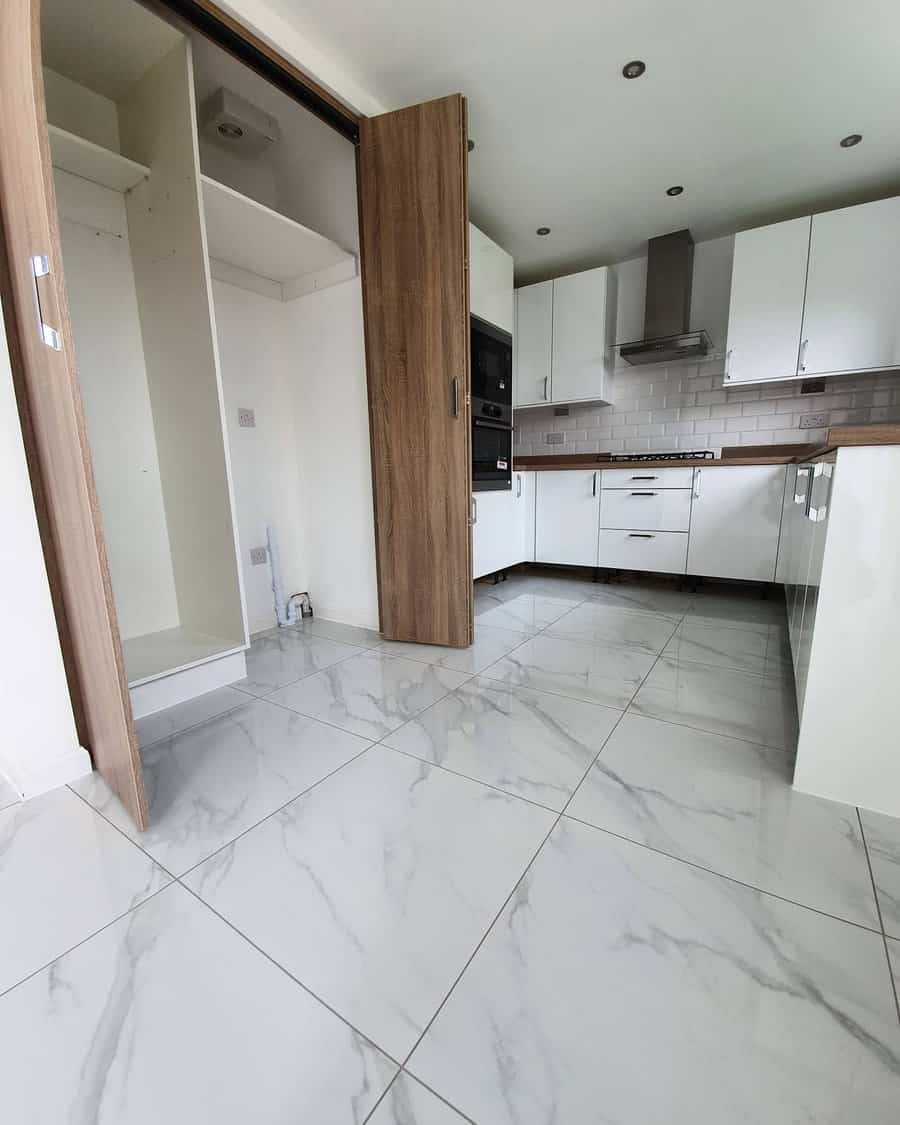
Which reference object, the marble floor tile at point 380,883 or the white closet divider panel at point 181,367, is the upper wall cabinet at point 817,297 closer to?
the white closet divider panel at point 181,367

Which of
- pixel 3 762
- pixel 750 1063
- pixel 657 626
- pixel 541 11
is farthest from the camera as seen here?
pixel 657 626

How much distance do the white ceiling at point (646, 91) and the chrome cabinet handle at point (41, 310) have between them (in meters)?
1.38

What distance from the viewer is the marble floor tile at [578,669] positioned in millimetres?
1725

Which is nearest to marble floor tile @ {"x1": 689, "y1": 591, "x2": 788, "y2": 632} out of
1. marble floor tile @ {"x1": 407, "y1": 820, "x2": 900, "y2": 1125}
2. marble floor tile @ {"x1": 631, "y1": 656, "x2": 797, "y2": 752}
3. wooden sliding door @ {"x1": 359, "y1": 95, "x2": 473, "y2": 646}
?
marble floor tile @ {"x1": 631, "y1": 656, "x2": 797, "y2": 752}

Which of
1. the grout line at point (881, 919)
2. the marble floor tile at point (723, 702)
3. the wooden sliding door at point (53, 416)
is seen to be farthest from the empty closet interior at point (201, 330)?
the grout line at point (881, 919)

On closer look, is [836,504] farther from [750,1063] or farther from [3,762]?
[3,762]

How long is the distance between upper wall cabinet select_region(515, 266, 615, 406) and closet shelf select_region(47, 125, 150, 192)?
2426 mm

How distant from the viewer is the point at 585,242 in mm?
3162

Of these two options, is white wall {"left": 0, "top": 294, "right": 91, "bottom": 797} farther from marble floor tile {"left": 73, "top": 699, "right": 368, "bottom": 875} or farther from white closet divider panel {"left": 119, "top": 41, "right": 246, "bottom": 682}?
white closet divider panel {"left": 119, "top": 41, "right": 246, "bottom": 682}

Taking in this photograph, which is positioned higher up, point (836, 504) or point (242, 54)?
point (242, 54)

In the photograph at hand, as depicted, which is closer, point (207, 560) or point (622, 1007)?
point (622, 1007)

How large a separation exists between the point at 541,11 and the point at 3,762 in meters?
2.86

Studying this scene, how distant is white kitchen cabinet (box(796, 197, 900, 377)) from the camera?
2.50 m

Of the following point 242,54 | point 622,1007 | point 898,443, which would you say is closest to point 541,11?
point 242,54
